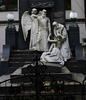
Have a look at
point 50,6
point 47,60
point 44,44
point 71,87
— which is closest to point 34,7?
point 50,6

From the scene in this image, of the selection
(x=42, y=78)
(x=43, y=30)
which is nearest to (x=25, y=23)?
(x=43, y=30)

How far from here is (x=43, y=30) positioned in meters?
15.9

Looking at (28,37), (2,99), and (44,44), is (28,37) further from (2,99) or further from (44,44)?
(2,99)

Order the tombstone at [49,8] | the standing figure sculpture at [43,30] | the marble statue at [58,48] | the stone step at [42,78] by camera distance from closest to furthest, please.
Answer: the stone step at [42,78], the marble statue at [58,48], the standing figure sculpture at [43,30], the tombstone at [49,8]

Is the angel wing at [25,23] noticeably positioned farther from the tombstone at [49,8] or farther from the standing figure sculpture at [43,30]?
the standing figure sculpture at [43,30]

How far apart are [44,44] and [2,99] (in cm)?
784

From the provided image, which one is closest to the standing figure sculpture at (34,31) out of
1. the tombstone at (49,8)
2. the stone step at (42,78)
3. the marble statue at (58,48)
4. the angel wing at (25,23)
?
the angel wing at (25,23)

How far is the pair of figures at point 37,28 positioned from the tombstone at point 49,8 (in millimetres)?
329

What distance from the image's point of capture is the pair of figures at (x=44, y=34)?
49.9 ft

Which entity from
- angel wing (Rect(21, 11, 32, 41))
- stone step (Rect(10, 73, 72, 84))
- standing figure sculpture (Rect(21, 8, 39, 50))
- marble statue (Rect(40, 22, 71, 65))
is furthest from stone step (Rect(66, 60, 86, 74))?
stone step (Rect(10, 73, 72, 84))

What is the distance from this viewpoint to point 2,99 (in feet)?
26.5

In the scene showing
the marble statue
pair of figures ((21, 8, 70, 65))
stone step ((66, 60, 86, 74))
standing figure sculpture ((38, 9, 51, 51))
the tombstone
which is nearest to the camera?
the marble statue

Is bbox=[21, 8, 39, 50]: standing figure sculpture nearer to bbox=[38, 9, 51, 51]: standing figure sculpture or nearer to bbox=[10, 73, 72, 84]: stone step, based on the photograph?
bbox=[38, 9, 51, 51]: standing figure sculpture

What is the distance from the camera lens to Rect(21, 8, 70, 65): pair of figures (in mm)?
15202
